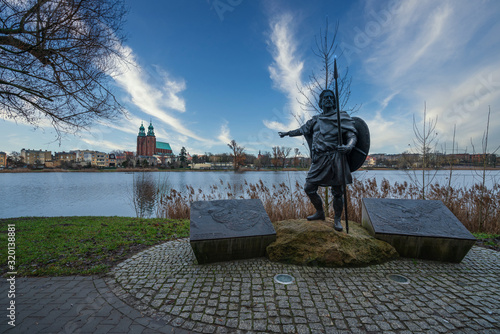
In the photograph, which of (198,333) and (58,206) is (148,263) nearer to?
(198,333)

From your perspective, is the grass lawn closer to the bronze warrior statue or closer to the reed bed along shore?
the reed bed along shore

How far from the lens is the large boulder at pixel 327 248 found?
3604mm

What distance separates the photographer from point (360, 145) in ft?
13.7

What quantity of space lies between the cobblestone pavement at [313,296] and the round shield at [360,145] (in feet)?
5.73

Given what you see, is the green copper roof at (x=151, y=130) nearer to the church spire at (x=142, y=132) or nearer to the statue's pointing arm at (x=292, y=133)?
the church spire at (x=142, y=132)

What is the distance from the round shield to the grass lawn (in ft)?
13.5

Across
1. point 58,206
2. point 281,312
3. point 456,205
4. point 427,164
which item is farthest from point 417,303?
point 58,206

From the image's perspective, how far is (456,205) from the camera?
23.2 ft

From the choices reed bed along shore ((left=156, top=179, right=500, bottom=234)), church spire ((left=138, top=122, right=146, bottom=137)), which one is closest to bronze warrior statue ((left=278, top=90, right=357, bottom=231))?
reed bed along shore ((left=156, top=179, right=500, bottom=234))

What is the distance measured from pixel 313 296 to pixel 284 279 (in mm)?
506

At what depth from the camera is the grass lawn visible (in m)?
3.62

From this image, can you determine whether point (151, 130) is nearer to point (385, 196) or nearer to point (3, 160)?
point (3, 160)

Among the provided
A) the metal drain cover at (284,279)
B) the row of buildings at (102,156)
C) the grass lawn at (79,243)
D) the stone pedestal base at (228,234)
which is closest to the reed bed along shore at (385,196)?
the grass lawn at (79,243)

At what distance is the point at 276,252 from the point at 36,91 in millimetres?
6717
